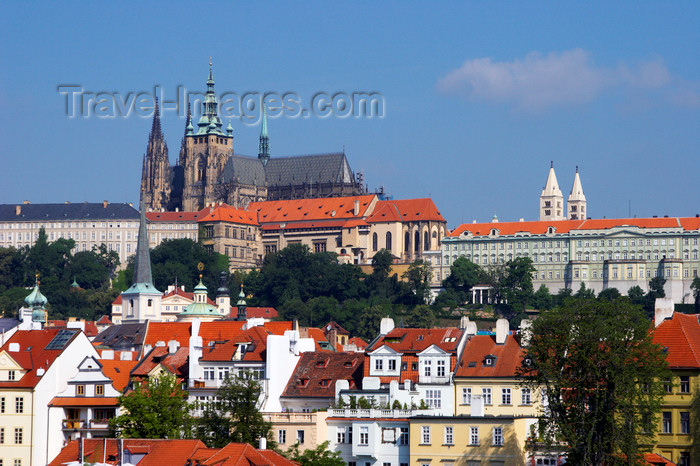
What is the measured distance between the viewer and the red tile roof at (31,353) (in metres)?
68.8

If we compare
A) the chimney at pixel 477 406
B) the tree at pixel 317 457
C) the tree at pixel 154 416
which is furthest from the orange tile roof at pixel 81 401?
the chimney at pixel 477 406

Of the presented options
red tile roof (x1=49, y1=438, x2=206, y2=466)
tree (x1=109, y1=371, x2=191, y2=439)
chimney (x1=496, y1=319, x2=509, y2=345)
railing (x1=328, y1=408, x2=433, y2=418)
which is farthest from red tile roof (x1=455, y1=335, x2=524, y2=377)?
red tile roof (x1=49, y1=438, x2=206, y2=466)

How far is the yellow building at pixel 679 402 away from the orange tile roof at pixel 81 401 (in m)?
23.9

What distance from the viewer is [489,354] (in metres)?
64.6

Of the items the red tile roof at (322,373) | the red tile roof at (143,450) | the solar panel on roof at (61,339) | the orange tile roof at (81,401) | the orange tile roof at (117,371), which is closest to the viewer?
the red tile roof at (143,450)

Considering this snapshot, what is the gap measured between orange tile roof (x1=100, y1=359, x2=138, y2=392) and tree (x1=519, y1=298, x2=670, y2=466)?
2194 centimetres

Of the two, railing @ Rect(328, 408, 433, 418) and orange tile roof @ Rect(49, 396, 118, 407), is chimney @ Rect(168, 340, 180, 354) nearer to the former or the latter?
orange tile roof @ Rect(49, 396, 118, 407)

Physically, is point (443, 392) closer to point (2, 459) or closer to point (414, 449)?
point (414, 449)

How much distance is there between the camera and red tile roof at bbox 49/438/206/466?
5291cm

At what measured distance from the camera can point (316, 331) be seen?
97562mm

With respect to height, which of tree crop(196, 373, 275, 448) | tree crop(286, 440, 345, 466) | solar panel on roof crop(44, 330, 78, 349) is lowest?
tree crop(286, 440, 345, 466)

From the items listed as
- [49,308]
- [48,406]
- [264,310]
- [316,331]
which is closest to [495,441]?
[48,406]

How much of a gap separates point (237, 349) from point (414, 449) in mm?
14119

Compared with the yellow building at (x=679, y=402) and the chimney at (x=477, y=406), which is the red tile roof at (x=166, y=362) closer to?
the chimney at (x=477, y=406)
